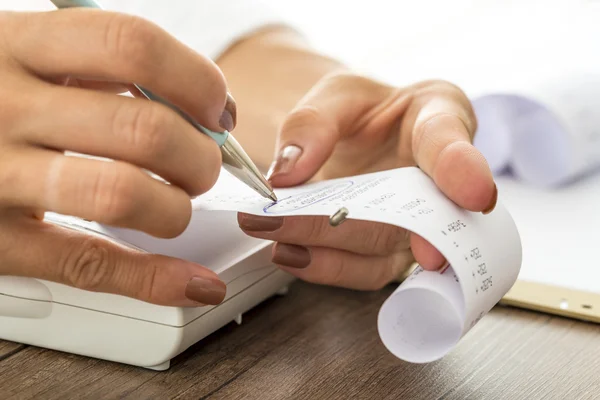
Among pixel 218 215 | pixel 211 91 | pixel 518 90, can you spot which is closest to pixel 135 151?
pixel 211 91

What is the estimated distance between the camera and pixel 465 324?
19.9 inches

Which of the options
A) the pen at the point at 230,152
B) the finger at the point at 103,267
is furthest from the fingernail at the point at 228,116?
the finger at the point at 103,267

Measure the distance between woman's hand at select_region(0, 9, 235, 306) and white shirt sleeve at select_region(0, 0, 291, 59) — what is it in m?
0.56

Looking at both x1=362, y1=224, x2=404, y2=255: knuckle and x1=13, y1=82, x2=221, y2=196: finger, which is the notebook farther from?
x1=13, y1=82, x2=221, y2=196: finger

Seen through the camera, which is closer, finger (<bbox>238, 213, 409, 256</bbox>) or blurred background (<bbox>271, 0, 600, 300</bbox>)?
finger (<bbox>238, 213, 409, 256</bbox>)

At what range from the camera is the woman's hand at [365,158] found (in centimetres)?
58

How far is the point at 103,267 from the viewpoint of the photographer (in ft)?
1.87

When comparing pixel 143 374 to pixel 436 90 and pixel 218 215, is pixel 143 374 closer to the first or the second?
pixel 218 215

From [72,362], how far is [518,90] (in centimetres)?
80

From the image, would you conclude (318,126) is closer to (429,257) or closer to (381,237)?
(381,237)

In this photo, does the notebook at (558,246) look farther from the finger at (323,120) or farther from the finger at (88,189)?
the finger at (88,189)

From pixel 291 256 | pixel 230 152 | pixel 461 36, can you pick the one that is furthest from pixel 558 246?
pixel 461 36

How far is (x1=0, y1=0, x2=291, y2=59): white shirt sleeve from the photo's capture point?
1.09 metres

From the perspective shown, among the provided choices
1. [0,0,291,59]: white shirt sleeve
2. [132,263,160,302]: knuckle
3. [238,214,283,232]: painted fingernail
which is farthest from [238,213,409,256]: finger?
[0,0,291,59]: white shirt sleeve
